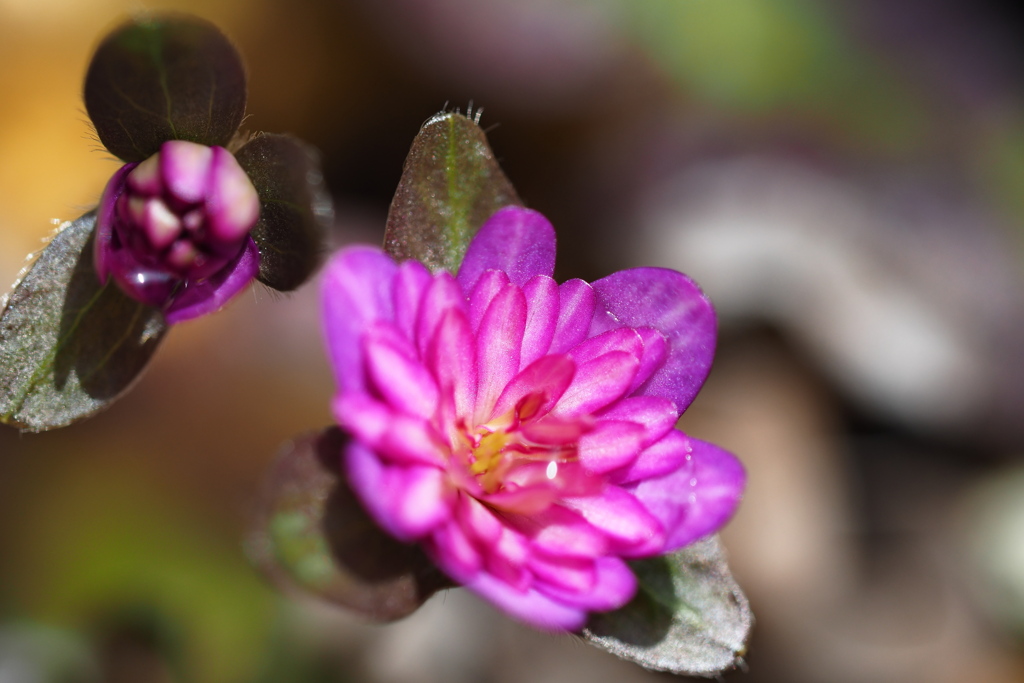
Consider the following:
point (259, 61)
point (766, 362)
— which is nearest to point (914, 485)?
point (766, 362)

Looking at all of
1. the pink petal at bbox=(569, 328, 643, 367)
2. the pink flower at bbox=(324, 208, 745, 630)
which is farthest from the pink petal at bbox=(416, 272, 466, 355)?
the pink petal at bbox=(569, 328, 643, 367)

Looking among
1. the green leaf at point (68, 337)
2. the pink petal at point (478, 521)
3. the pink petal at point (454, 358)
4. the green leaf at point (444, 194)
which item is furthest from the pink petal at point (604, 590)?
the green leaf at point (68, 337)

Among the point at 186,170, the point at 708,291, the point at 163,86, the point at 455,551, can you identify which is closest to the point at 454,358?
the point at 455,551

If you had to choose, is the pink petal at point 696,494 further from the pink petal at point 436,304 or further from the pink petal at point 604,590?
the pink petal at point 436,304

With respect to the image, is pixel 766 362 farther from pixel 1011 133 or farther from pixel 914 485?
pixel 1011 133

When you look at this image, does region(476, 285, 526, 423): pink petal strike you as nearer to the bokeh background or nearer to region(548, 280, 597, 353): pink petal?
region(548, 280, 597, 353): pink petal

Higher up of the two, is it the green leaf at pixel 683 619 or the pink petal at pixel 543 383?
the pink petal at pixel 543 383
